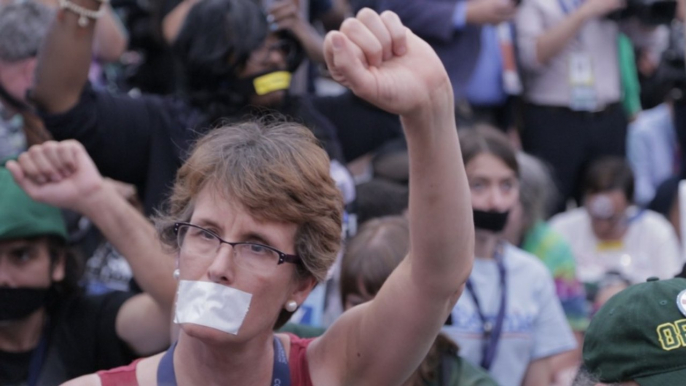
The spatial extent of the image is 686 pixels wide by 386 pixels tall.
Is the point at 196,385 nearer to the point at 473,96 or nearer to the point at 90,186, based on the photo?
the point at 90,186

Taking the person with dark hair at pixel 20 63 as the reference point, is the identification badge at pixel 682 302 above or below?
above

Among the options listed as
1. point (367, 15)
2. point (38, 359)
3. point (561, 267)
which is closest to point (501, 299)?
point (561, 267)

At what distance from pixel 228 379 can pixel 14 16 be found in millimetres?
2633

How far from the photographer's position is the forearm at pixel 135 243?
308 cm

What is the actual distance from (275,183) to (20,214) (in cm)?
137

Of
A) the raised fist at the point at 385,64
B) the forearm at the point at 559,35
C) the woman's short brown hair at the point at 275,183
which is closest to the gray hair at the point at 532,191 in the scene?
the forearm at the point at 559,35

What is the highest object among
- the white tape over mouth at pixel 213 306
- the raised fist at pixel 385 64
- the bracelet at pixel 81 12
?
the raised fist at pixel 385 64

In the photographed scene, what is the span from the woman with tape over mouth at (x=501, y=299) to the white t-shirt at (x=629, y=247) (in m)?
1.67

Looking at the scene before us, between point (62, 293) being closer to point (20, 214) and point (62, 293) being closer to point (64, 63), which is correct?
point (20, 214)

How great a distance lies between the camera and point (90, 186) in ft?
10.1

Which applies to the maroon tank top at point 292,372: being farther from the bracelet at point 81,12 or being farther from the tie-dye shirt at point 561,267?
the tie-dye shirt at point 561,267

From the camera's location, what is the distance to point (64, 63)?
3.29 metres

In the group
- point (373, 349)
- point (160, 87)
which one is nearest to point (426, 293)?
point (373, 349)

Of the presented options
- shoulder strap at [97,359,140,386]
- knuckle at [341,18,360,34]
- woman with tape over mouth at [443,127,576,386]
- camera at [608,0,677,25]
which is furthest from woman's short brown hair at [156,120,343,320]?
camera at [608,0,677,25]
